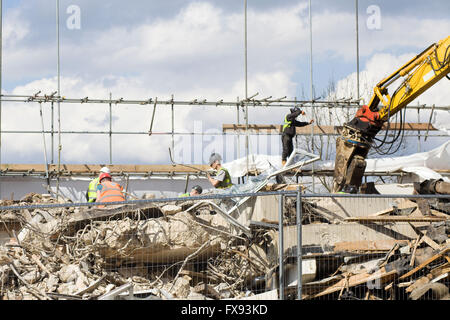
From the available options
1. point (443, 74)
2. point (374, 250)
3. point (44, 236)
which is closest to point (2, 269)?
point (44, 236)

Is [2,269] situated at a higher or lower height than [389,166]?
lower

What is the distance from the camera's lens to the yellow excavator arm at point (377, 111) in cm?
1292

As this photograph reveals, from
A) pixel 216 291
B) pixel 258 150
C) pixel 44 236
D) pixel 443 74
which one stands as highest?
pixel 443 74

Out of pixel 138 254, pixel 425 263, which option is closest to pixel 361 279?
pixel 425 263

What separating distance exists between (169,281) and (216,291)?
2.16 ft

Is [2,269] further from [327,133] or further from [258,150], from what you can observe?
[327,133]

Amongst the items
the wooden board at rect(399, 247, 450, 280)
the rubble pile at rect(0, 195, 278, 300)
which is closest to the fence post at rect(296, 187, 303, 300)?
the rubble pile at rect(0, 195, 278, 300)

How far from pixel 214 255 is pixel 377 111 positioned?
5.92m

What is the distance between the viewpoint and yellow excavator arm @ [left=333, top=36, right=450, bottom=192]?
12.9m

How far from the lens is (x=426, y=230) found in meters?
9.55

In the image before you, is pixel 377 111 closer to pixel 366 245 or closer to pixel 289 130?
pixel 289 130

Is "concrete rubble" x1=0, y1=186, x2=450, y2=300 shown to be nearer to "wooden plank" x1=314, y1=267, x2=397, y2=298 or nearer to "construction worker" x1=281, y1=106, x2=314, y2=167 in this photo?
"wooden plank" x1=314, y1=267, x2=397, y2=298
